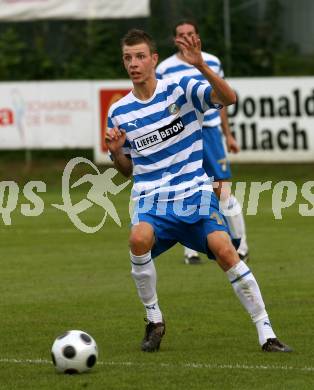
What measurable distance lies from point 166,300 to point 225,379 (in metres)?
3.38

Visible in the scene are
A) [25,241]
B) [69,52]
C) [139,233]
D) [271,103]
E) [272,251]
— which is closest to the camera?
[139,233]

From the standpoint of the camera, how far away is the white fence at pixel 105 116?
23984 millimetres

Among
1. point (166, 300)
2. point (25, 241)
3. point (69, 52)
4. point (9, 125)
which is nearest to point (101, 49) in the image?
point (69, 52)

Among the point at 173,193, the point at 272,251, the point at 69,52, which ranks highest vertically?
the point at 173,193

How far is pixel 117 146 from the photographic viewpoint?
340 inches

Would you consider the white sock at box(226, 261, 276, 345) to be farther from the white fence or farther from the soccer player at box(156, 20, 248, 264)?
the white fence

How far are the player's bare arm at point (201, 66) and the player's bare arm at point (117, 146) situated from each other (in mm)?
756

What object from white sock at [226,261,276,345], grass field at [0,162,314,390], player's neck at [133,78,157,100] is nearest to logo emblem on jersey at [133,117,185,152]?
player's neck at [133,78,157,100]

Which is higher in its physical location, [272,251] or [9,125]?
[272,251]

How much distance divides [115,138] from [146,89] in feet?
1.42

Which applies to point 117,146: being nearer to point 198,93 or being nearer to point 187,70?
point 198,93

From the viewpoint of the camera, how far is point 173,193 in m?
8.59

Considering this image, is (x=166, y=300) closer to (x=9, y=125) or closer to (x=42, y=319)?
(x=42, y=319)

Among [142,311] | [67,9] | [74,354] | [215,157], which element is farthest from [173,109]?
[67,9]
